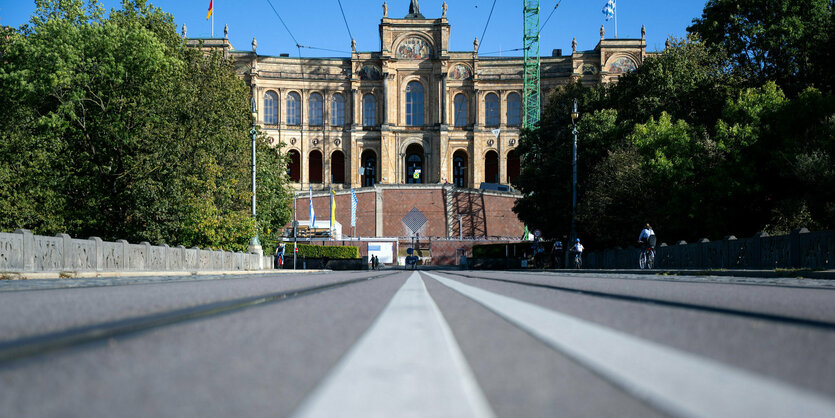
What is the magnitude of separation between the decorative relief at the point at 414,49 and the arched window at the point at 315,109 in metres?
12.8

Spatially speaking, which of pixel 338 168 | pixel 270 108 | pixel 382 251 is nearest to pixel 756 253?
pixel 382 251

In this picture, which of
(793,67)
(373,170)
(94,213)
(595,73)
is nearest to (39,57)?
(94,213)

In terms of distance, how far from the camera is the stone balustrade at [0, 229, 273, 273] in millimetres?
12484

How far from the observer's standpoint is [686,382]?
3.70 feet

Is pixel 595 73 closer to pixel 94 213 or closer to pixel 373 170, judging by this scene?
pixel 373 170

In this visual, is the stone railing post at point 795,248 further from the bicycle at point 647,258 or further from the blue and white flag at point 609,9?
the blue and white flag at point 609,9

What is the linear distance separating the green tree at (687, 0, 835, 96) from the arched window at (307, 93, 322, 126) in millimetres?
58672

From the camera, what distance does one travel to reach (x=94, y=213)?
32812mm

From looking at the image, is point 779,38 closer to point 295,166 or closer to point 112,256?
point 112,256

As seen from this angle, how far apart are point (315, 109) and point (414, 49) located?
16009 mm

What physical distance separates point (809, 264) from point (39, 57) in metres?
33.1

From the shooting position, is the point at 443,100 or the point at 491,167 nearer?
the point at 443,100

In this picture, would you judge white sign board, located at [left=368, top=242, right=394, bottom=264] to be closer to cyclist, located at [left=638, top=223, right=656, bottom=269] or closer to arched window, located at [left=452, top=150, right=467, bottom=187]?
arched window, located at [left=452, top=150, right=467, bottom=187]

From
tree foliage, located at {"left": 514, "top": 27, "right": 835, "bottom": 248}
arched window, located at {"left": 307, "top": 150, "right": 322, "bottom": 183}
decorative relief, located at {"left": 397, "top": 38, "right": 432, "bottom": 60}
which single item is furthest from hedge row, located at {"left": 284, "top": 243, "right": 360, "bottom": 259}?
decorative relief, located at {"left": 397, "top": 38, "right": 432, "bottom": 60}
